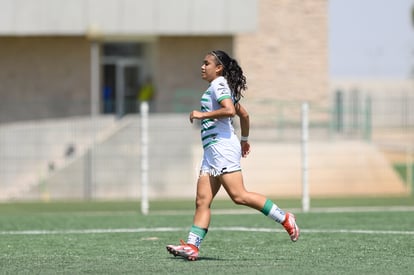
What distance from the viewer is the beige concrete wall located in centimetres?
3650

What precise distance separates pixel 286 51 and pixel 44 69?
25.0 ft

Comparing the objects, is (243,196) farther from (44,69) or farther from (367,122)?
(44,69)

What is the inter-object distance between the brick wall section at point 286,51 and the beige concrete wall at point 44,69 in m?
4.95

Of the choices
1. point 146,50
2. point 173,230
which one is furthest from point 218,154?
point 146,50

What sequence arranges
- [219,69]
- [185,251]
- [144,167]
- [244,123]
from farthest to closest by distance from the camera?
[144,167] → [244,123] → [219,69] → [185,251]

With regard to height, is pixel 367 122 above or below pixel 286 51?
below

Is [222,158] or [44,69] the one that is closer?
[222,158]

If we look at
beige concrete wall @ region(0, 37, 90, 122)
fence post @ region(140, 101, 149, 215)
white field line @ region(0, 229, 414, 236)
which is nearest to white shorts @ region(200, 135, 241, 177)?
white field line @ region(0, 229, 414, 236)

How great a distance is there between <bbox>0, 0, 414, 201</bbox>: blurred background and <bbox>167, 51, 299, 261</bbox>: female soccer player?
17189 mm

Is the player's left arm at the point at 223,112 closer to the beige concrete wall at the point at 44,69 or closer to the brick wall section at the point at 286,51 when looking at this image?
the beige concrete wall at the point at 44,69

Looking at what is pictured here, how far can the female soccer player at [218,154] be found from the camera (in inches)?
444

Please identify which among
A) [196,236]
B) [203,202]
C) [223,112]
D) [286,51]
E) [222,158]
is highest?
[286,51]

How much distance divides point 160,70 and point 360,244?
25.4 metres

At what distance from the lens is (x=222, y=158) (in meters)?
11.3
